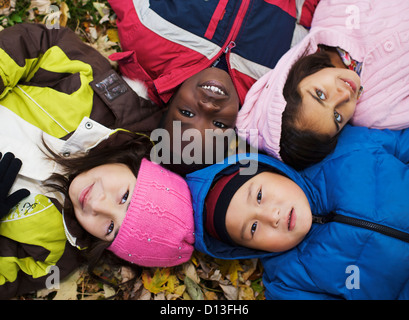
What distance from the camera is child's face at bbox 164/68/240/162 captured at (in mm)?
2627

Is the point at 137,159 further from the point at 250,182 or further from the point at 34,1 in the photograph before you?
the point at 34,1

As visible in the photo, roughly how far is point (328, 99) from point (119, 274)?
86.9 inches

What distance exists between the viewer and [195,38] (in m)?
2.89

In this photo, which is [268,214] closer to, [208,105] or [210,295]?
[208,105]

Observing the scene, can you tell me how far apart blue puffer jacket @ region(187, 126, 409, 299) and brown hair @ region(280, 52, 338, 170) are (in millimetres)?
97

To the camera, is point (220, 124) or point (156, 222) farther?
point (220, 124)

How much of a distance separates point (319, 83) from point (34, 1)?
8.46 ft

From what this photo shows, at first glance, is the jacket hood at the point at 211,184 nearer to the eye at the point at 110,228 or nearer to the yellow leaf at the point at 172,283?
the yellow leaf at the point at 172,283

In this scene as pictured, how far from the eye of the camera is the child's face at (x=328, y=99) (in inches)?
101

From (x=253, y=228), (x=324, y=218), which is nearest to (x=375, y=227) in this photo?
(x=324, y=218)

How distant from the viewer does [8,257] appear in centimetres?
260

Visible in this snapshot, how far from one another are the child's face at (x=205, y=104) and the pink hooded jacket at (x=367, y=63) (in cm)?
25

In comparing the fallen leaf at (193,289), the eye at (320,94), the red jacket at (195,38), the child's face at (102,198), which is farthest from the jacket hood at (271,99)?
the fallen leaf at (193,289)

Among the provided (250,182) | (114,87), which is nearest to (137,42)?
(114,87)
